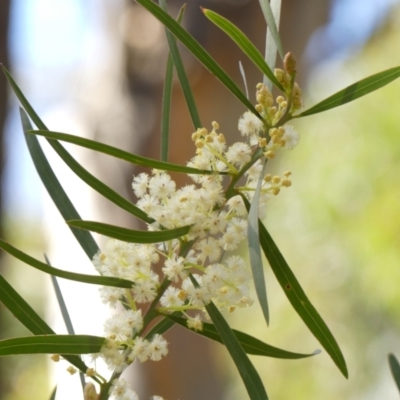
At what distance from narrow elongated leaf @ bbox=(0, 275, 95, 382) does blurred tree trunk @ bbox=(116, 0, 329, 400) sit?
3.90 ft

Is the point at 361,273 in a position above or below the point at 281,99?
above

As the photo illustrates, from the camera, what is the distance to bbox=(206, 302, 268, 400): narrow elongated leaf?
0.31m

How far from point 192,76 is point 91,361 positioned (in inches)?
52.2

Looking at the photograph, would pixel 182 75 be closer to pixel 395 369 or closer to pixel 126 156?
pixel 126 156

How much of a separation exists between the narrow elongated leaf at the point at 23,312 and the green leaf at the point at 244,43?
19cm

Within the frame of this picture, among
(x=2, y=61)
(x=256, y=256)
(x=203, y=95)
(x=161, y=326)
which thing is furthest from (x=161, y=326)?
(x=203, y=95)

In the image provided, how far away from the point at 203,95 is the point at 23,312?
51.9 inches

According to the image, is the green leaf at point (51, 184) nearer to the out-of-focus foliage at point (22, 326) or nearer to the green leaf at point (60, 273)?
the green leaf at point (60, 273)

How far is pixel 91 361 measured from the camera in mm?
328

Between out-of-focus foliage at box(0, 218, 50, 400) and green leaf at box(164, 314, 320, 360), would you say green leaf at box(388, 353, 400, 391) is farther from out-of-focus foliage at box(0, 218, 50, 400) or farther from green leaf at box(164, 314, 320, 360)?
out-of-focus foliage at box(0, 218, 50, 400)

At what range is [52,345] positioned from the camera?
30 centimetres

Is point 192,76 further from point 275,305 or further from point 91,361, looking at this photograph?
point 91,361

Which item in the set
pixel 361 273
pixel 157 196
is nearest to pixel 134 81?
pixel 361 273

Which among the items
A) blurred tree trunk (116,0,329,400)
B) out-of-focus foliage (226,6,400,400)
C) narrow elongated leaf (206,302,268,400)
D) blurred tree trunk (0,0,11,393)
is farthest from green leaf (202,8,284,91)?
out-of-focus foliage (226,6,400,400)
